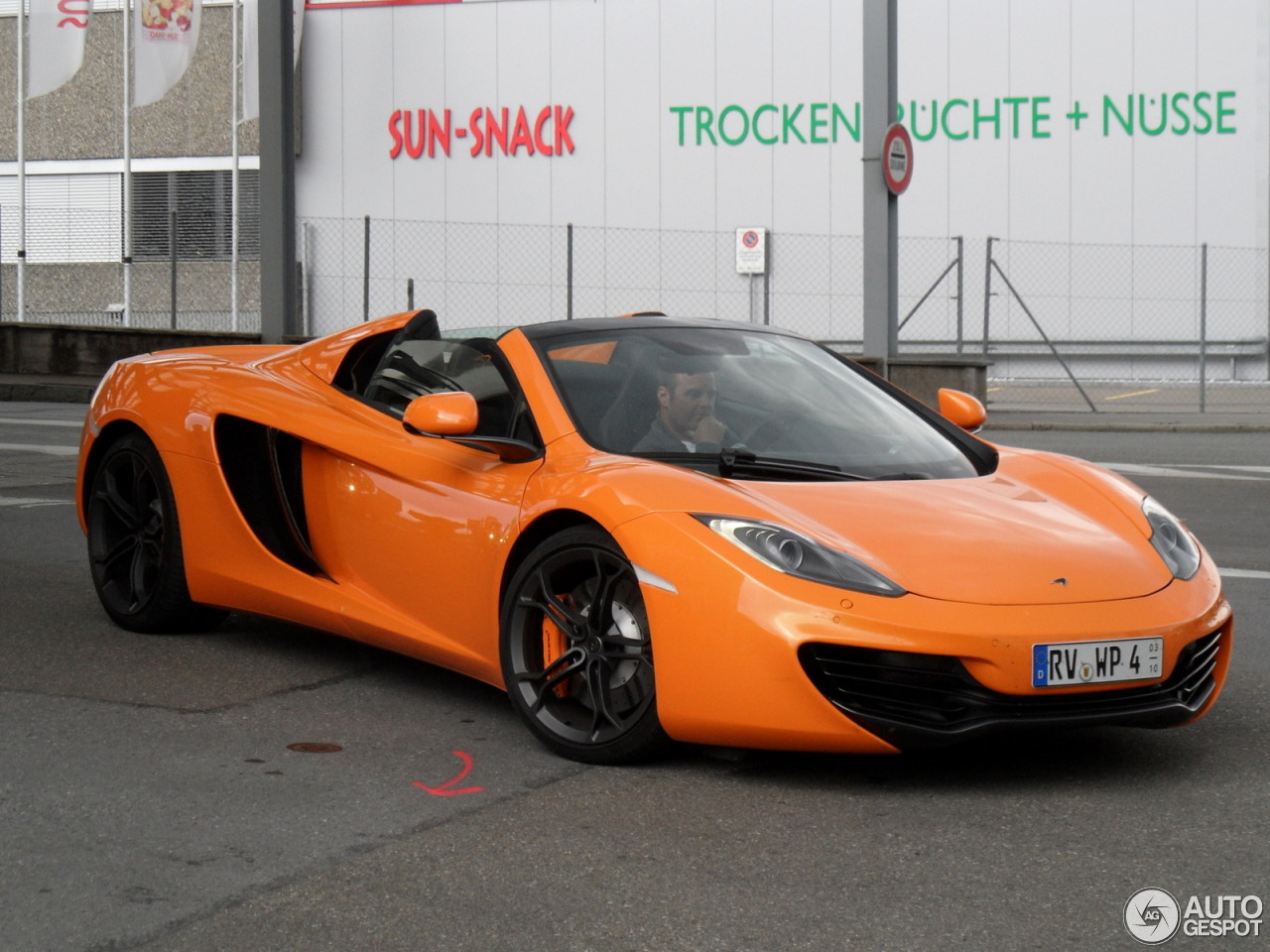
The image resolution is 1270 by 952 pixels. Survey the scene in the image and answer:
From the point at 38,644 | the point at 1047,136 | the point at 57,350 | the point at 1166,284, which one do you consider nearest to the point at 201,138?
the point at 57,350

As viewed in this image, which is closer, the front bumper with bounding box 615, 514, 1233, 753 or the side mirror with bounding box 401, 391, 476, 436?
the front bumper with bounding box 615, 514, 1233, 753

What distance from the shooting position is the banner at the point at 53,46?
24.9m

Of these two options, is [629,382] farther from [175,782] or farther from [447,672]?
[175,782]

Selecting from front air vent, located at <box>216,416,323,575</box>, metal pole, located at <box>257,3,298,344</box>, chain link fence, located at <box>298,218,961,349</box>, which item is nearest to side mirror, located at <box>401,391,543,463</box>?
front air vent, located at <box>216,416,323,575</box>

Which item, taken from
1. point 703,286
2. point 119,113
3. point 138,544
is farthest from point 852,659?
point 119,113

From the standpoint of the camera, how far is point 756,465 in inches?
172

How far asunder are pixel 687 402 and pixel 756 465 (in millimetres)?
416

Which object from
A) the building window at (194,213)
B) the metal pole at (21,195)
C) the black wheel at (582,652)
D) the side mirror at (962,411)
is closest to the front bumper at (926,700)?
the black wheel at (582,652)

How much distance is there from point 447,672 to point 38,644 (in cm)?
144

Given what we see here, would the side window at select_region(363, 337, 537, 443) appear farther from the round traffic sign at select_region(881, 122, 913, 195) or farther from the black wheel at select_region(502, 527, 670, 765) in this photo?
the round traffic sign at select_region(881, 122, 913, 195)

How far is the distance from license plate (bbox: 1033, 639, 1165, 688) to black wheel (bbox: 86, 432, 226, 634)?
3035mm

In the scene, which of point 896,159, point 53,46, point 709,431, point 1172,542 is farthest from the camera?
point 53,46

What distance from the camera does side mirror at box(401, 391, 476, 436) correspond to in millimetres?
4410

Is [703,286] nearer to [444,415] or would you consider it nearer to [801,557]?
[444,415]
